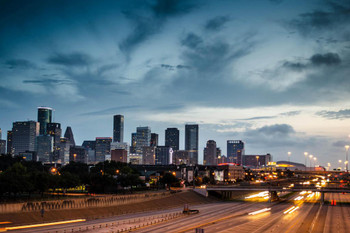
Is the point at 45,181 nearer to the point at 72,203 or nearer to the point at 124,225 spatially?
the point at 72,203

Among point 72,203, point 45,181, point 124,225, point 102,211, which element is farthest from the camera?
point 45,181

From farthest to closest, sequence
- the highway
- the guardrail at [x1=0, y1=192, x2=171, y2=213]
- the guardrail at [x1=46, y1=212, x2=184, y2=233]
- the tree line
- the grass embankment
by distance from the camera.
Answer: the tree line, the guardrail at [x1=0, y1=192, x2=171, y2=213], the grass embankment, the highway, the guardrail at [x1=46, y1=212, x2=184, y2=233]

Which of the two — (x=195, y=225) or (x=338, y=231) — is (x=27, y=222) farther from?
(x=338, y=231)

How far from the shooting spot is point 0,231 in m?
66.2

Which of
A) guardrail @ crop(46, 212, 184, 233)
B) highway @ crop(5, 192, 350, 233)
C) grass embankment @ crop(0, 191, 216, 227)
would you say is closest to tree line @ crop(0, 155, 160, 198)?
grass embankment @ crop(0, 191, 216, 227)

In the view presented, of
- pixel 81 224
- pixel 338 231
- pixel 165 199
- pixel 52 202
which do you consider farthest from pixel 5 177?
pixel 338 231

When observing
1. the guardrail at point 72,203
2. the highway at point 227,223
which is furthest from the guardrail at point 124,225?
the guardrail at point 72,203

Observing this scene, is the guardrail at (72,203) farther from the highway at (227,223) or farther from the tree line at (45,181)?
the tree line at (45,181)

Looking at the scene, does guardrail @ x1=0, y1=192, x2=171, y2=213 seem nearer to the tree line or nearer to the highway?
the highway

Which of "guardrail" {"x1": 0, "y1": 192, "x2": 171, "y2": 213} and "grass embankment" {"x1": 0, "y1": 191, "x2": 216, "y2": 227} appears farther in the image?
"guardrail" {"x1": 0, "y1": 192, "x2": 171, "y2": 213}

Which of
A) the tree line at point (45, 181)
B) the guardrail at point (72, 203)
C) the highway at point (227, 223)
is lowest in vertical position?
the highway at point (227, 223)

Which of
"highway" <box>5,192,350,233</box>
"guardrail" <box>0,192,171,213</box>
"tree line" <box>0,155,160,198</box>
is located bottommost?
"highway" <box>5,192,350,233</box>

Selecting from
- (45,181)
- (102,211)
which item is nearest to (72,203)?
(102,211)

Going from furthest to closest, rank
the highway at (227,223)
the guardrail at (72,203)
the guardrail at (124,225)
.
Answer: the guardrail at (72,203) → the highway at (227,223) → the guardrail at (124,225)
